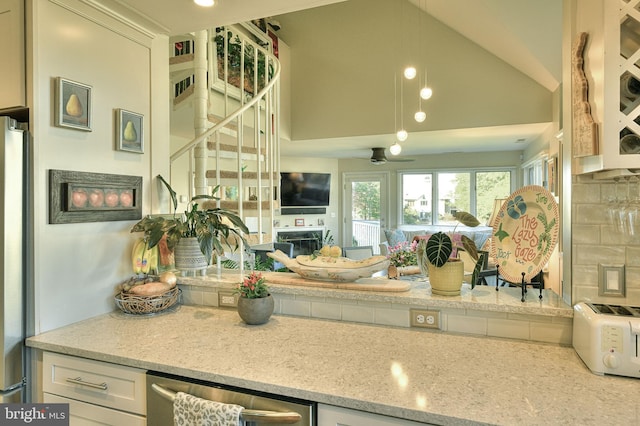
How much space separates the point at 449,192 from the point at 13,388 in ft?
23.8

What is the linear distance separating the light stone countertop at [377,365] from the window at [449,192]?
20.2 feet

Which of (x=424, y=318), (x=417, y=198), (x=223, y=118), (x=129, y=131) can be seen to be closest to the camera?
(x=424, y=318)

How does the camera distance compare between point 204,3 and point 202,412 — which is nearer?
point 202,412

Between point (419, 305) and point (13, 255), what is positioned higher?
point (13, 255)

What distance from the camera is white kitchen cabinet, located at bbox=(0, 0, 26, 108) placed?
4.72 feet

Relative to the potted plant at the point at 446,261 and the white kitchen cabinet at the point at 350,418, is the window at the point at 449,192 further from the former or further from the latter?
the white kitchen cabinet at the point at 350,418

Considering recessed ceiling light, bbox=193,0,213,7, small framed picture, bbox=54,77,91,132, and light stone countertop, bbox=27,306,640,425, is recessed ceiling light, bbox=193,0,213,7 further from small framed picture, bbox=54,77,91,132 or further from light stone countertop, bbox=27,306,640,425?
light stone countertop, bbox=27,306,640,425

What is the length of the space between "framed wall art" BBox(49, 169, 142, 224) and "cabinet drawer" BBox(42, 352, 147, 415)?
0.56m

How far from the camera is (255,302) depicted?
5.10 ft

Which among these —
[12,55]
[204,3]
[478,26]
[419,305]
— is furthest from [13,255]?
[478,26]

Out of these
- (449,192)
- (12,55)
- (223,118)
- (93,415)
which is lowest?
(93,415)

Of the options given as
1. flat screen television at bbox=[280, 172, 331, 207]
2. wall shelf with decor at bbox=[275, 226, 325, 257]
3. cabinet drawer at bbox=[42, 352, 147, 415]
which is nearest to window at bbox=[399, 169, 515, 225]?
flat screen television at bbox=[280, 172, 331, 207]

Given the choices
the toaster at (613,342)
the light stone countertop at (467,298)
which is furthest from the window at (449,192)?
the toaster at (613,342)

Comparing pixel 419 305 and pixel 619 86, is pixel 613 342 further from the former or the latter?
pixel 619 86
